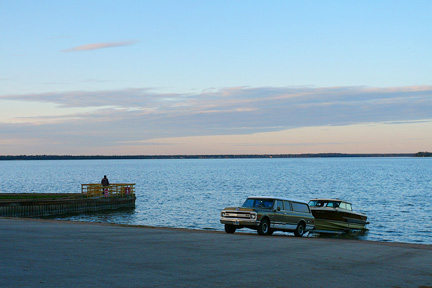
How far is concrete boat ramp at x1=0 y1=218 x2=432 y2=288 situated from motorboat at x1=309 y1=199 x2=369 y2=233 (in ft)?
40.3

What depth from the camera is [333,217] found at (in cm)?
3159

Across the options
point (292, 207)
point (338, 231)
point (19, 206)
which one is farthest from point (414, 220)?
point (19, 206)

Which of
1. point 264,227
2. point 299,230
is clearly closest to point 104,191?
point 299,230

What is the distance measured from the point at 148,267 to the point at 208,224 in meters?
25.3

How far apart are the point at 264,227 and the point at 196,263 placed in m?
11.0

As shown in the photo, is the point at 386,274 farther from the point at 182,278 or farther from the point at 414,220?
the point at 414,220

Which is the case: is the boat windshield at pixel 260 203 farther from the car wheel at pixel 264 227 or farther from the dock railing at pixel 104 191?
the dock railing at pixel 104 191

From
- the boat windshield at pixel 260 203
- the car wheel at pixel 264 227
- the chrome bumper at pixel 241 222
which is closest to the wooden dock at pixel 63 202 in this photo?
the chrome bumper at pixel 241 222

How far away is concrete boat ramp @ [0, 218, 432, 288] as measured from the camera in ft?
34.7

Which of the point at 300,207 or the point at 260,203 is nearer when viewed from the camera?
the point at 260,203

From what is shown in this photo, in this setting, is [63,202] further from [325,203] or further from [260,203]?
[260,203]

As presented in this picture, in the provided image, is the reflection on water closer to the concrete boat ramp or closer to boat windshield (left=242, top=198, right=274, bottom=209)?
boat windshield (left=242, top=198, right=274, bottom=209)

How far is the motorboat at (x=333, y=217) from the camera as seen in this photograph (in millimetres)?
31297

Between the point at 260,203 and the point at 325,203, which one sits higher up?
the point at 260,203
